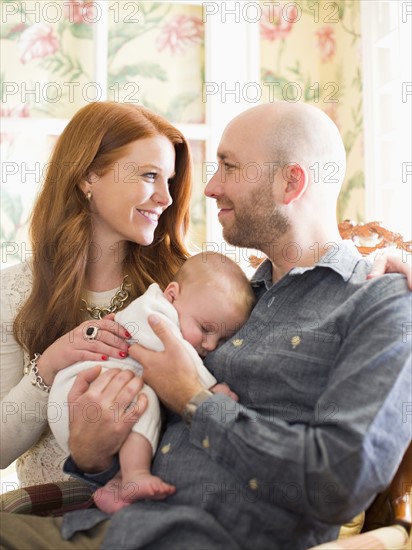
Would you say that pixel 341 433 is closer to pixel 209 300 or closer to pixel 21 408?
pixel 209 300

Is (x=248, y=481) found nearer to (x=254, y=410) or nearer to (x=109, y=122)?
(x=254, y=410)

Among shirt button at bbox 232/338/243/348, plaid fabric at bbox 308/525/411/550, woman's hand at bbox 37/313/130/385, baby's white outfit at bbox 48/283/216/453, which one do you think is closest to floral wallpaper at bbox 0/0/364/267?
woman's hand at bbox 37/313/130/385

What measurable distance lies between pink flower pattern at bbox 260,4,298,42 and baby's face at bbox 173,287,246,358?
1.98 meters

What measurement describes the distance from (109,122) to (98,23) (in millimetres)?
1198

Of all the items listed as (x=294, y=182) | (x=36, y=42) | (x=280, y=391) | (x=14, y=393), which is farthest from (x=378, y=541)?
(x=36, y=42)

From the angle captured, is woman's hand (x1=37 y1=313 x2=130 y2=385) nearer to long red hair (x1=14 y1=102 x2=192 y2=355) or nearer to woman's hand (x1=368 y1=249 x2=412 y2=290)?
long red hair (x1=14 y1=102 x2=192 y2=355)

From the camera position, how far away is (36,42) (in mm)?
2842

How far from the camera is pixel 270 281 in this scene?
1680mm

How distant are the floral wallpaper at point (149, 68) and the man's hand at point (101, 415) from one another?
57.5 inches

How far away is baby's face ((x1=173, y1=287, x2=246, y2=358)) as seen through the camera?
1484 mm

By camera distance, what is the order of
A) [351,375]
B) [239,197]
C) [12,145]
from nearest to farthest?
[351,375] < [239,197] < [12,145]

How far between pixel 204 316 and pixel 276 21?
6.82 ft

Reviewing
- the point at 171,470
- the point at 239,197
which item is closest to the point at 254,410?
the point at 171,470

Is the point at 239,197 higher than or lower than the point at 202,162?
lower
